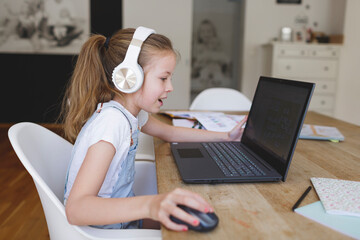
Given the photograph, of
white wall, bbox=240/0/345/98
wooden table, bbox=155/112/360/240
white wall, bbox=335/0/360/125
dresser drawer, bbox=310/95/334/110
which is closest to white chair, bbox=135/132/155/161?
wooden table, bbox=155/112/360/240

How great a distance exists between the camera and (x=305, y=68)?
429cm

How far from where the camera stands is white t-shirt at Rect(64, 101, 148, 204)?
741 millimetres

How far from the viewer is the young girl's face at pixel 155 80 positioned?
917 mm

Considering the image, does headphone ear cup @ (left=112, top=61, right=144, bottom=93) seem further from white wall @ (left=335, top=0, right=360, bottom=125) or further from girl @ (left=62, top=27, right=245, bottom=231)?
white wall @ (left=335, top=0, right=360, bottom=125)

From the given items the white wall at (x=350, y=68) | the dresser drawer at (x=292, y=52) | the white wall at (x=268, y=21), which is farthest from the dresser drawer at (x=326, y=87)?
the white wall at (x=268, y=21)

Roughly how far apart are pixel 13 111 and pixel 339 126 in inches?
174

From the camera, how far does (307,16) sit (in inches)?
190

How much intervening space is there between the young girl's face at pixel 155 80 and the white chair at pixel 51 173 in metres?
0.30

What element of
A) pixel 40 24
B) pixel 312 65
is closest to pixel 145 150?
pixel 312 65

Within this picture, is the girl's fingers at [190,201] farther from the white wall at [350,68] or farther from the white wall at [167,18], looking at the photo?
the white wall at [350,68]

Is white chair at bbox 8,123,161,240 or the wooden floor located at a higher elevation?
white chair at bbox 8,123,161,240

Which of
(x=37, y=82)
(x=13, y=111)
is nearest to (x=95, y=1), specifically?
(x=37, y=82)

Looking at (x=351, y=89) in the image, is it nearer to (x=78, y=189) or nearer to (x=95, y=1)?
(x=95, y=1)

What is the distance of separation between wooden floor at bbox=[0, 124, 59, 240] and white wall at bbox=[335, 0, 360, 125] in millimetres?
4046
